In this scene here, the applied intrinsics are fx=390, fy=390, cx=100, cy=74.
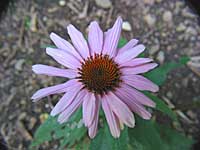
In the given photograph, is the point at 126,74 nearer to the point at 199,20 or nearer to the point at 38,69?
the point at 38,69

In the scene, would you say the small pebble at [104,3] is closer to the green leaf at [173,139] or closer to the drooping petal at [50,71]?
the green leaf at [173,139]

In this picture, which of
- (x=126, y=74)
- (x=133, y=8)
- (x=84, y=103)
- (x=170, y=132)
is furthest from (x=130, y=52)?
(x=133, y=8)

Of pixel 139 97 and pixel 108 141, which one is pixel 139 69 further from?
pixel 108 141

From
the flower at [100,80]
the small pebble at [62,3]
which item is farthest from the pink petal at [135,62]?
the small pebble at [62,3]

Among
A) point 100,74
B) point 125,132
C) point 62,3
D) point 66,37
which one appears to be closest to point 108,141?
point 125,132

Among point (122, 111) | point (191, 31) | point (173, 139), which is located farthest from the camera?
point (191, 31)

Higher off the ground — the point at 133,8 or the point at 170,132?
the point at 133,8

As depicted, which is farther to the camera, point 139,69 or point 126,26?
point 126,26

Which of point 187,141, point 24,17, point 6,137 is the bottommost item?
point 187,141
